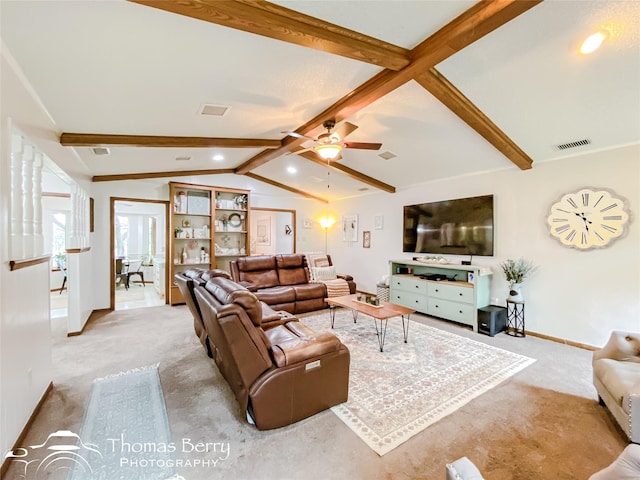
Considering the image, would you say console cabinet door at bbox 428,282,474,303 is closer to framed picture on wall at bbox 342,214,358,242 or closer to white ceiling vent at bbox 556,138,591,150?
white ceiling vent at bbox 556,138,591,150

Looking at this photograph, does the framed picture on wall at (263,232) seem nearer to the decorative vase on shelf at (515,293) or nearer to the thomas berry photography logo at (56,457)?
the decorative vase on shelf at (515,293)

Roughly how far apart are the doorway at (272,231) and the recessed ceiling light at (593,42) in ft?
19.8

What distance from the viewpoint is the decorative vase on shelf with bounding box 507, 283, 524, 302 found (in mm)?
4012

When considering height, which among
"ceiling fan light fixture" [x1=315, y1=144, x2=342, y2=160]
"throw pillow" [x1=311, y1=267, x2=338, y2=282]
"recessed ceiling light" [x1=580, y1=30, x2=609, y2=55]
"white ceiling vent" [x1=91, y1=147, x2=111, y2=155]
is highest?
"recessed ceiling light" [x1=580, y1=30, x2=609, y2=55]

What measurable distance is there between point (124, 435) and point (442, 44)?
362 cm

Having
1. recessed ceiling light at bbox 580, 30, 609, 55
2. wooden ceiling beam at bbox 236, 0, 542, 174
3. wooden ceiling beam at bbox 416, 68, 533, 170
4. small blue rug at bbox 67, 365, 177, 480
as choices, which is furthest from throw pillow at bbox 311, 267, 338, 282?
recessed ceiling light at bbox 580, 30, 609, 55

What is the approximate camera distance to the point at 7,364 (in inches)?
68.8

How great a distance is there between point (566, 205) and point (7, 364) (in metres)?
5.61

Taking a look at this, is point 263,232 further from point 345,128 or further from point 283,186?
point 345,128

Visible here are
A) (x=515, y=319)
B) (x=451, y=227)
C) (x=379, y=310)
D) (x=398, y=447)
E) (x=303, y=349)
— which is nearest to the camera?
(x=398, y=447)

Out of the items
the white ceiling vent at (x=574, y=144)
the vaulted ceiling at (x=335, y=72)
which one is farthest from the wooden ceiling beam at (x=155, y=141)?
the white ceiling vent at (x=574, y=144)

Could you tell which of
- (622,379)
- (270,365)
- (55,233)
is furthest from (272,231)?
(622,379)

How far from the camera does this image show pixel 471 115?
3096 millimetres

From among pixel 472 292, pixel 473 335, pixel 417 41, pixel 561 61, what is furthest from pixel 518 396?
pixel 417 41
